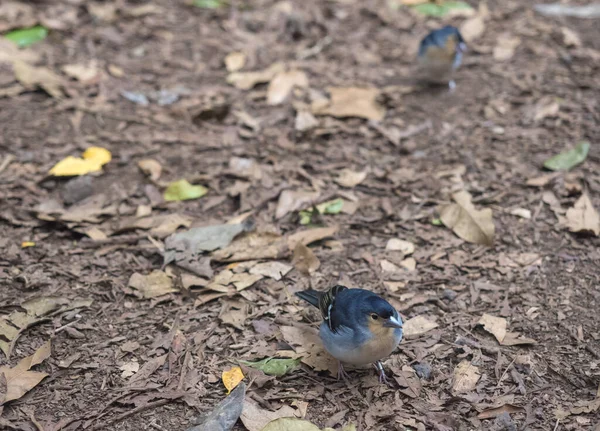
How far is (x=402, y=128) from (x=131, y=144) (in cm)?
278

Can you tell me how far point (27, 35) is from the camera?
8258 mm

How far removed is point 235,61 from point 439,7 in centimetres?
327

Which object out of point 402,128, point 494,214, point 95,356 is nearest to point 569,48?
point 402,128

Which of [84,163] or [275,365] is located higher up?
[275,365]

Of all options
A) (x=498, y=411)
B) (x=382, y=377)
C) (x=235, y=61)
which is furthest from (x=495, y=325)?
(x=235, y=61)

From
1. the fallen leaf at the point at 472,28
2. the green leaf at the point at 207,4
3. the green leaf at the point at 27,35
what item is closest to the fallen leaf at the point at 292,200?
the fallen leaf at the point at 472,28

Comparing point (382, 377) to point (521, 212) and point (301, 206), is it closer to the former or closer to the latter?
point (301, 206)

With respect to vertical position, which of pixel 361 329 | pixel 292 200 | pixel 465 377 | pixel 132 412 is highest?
pixel 361 329

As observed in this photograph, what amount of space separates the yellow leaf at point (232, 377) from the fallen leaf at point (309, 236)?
1.37 metres

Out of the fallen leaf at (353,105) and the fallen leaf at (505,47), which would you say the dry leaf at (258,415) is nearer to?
the fallen leaf at (353,105)

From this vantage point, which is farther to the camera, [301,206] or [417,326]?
[301,206]

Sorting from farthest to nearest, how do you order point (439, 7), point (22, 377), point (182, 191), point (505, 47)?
point (439, 7) → point (505, 47) → point (182, 191) → point (22, 377)

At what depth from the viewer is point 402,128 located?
7.12 meters

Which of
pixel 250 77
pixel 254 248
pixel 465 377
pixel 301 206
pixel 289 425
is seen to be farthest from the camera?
pixel 250 77
